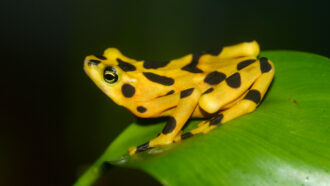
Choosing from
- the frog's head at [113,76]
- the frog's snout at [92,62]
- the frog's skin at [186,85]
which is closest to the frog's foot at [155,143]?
the frog's skin at [186,85]

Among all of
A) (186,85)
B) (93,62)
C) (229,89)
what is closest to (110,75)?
(93,62)

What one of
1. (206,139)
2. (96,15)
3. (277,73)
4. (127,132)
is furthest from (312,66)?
(96,15)

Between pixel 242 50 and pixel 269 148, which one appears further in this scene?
pixel 242 50

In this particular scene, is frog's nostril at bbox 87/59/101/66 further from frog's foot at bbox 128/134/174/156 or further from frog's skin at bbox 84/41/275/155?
frog's foot at bbox 128/134/174/156

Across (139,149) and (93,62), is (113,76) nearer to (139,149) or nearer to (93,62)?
(93,62)

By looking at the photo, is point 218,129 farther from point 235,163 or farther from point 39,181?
point 39,181

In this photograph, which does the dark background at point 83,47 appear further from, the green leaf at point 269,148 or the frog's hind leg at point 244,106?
the green leaf at point 269,148

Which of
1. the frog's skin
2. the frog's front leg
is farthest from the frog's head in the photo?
the frog's front leg
